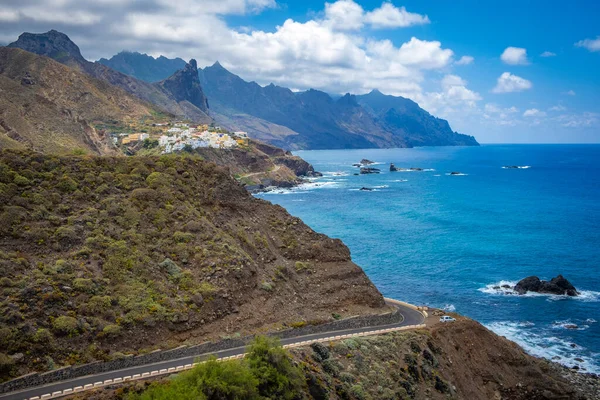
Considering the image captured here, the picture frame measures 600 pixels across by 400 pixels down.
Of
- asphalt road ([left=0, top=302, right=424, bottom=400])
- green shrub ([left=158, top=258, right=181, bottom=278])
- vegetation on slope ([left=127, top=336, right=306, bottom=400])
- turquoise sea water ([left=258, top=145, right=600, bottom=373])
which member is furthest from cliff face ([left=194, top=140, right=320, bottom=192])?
vegetation on slope ([left=127, top=336, right=306, bottom=400])

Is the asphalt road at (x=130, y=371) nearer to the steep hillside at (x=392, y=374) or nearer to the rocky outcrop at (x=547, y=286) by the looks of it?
the steep hillside at (x=392, y=374)

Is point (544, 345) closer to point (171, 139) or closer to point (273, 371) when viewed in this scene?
point (273, 371)

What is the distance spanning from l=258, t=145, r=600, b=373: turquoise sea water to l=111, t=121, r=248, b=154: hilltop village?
102 feet

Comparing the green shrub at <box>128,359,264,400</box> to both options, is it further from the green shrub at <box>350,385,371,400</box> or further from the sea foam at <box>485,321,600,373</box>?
the sea foam at <box>485,321,600,373</box>

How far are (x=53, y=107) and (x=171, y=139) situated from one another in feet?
137

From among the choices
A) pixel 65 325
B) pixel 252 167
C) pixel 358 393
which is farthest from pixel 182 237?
pixel 252 167

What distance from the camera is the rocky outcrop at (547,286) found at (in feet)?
216

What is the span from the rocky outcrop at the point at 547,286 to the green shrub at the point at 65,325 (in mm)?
57155

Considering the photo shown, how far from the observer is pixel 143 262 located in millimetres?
39438

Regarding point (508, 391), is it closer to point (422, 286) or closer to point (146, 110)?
point (422, 286)

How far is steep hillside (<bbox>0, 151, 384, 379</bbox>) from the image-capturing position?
3203cm

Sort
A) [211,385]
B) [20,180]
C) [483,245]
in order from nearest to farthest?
[211,385] → [20,180] → [483,245]

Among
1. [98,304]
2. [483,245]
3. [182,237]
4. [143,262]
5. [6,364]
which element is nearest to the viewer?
[6,364]

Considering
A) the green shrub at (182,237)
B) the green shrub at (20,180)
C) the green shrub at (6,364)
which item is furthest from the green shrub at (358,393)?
the green shrub at (20,180)
